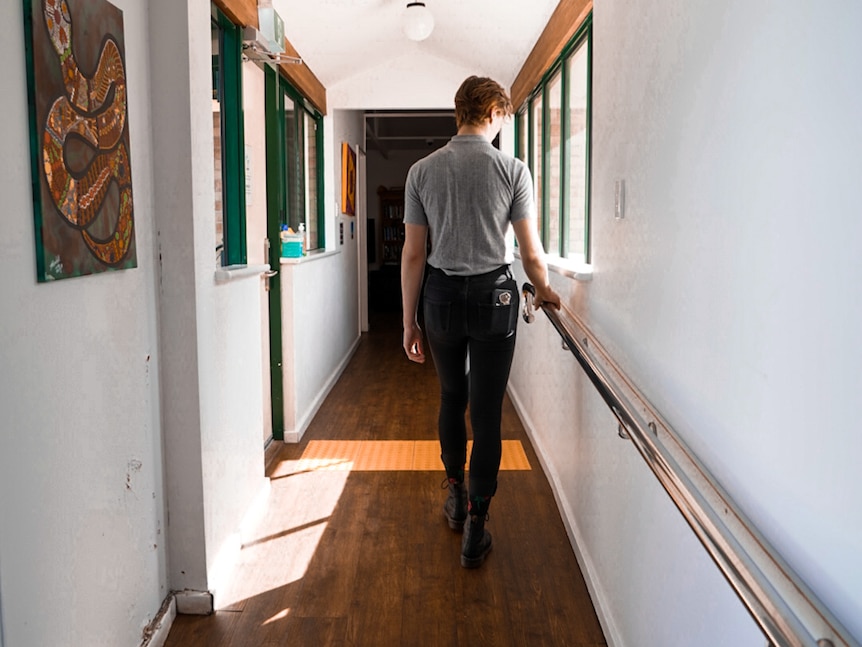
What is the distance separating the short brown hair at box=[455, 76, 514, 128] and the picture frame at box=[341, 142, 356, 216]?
391 cm

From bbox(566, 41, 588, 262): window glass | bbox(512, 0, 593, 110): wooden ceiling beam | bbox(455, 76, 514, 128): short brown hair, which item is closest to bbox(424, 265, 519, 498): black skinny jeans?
bbox(455, 76, 514, 128): short brown hair

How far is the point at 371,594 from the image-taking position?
257cm

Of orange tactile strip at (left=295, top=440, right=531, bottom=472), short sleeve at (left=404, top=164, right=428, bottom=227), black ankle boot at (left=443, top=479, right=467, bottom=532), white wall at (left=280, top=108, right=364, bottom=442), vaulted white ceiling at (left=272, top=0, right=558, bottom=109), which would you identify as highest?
vaulted white ceiling at (left=272, top=0, right=558, bottom=109)

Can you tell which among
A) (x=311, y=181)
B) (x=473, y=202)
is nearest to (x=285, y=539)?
(x=473, y=202)

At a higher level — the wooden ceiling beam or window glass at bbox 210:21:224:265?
the wooden ceiling beam

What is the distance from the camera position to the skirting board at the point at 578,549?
2271mm

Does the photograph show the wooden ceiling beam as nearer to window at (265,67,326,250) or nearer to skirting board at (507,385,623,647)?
window at (265,67,326,250)

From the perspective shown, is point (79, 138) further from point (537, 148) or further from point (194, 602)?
point (537, 148)

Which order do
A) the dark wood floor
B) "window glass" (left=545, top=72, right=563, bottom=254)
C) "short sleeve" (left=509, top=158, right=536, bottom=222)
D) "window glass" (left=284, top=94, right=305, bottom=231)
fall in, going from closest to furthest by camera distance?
the dark wood floor → "short sleeve" (left=509, top=158, right=536, bottom=222) → "window glass" (left=545, top=72, right=563, bottom=254) → "window glass" (left=284, top=94, right=305, bottom=231)

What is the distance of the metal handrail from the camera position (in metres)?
0.96

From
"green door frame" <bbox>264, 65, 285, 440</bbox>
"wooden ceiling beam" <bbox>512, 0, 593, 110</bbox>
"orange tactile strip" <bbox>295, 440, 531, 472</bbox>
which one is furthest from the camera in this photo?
"green door frame" <bbox>264, 65, 285, 440</bbox>

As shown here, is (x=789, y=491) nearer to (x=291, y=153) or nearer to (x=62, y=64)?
(x=62, y=64)

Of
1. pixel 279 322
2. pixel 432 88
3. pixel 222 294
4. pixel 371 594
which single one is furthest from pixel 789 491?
pixel 432 88

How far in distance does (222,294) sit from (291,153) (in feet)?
7.73
